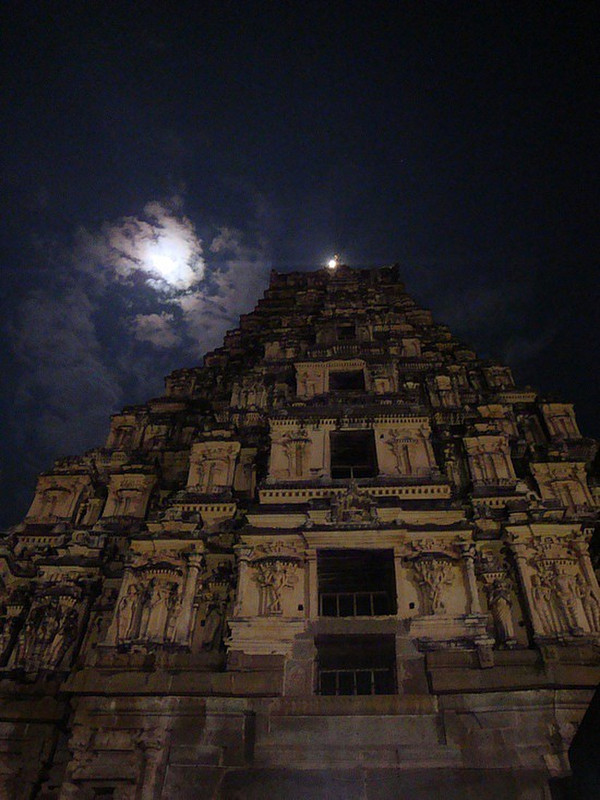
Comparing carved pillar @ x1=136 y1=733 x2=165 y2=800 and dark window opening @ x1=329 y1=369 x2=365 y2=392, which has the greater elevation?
dark window opening @ x1=329 y1=369 x2=365 y2=392

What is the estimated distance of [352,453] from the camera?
21000mm

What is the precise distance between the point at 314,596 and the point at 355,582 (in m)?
1.97

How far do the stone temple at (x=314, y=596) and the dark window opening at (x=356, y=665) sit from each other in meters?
0.07

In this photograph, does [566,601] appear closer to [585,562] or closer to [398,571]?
[585,562]

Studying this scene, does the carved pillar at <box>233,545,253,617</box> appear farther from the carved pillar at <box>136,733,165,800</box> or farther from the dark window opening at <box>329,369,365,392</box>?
the dark window opening at <box>329,369,365,392</box>

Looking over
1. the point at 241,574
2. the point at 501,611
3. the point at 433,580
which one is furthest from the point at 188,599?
the point at 501,611

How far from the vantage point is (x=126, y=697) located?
506 inches

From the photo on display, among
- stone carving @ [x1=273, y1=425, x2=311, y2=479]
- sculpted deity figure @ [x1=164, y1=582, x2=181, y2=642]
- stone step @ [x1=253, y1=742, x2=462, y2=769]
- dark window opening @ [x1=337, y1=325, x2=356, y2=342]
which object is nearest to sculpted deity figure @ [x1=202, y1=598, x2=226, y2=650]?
sculpted deity figure @ [x1=164, y1=582, x2=181, y2=642]

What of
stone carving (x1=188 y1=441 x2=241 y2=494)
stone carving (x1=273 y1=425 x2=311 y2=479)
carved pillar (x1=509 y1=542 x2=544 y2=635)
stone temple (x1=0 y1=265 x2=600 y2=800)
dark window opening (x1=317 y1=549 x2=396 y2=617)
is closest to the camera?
stone temple (x1=0 y1=265 x2=600 y2=800)

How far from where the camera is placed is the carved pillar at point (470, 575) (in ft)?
47.8

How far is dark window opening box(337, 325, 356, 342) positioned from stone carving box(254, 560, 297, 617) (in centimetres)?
1426

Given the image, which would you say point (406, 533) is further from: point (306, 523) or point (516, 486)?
point (516, 486)

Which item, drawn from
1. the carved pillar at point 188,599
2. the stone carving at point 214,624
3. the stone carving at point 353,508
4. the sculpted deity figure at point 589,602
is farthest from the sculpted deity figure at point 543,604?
the carved pillar at point 188,599

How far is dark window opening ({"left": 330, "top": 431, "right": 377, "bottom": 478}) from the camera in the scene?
20016mm
